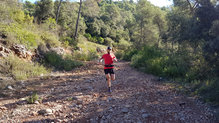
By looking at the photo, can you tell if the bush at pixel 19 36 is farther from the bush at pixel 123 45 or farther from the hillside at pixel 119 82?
the bush at pixel 123 45

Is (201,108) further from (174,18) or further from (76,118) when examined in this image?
(174,18)

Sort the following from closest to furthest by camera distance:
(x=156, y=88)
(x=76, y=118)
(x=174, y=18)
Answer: (x=76, y=118)
(x=156, y=88)
(x=174, y=18)

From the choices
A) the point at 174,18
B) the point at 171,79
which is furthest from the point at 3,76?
the point at 174,18

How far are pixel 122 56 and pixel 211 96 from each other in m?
14.3

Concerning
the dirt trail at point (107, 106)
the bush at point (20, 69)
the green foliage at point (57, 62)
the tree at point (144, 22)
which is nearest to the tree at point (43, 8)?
the tree at point (144, 22)

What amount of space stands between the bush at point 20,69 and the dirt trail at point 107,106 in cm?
98

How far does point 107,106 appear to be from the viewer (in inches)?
176

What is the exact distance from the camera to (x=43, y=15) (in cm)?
2003

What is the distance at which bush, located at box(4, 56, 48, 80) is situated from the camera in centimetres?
690

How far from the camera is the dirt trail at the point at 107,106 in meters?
3.71

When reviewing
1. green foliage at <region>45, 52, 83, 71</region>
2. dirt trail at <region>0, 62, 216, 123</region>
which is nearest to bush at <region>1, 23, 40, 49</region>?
green foliage at <region>45, 52, 83, 71</region>

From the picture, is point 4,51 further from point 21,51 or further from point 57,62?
point 57,62

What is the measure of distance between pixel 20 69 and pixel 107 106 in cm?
510

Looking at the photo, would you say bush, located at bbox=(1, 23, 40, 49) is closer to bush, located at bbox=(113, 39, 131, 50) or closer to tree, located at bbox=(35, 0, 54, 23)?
tree, located at bbox=(35, 0, 54, 23)
